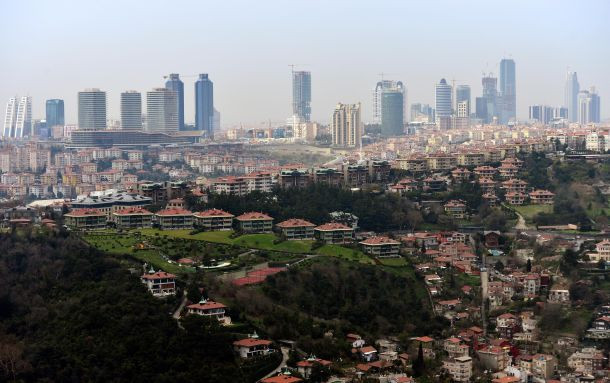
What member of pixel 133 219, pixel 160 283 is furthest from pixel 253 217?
pixel 160 283

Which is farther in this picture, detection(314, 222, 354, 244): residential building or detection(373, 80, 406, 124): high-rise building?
detection(373, 80, 406, 124): high-rise building

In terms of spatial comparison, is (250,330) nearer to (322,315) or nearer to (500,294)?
(322,315)

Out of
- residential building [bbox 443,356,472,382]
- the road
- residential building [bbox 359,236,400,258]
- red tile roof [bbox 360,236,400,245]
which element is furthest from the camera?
red tile roof [bbox 360,236,400,245]

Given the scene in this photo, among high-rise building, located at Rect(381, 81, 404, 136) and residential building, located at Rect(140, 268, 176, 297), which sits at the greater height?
high-rise building, located at Rect(381, 81, 404, 136)

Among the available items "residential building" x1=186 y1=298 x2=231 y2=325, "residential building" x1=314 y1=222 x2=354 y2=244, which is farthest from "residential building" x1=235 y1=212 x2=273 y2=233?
"residential building" x1=186 y1=298 x2=231 y2=325

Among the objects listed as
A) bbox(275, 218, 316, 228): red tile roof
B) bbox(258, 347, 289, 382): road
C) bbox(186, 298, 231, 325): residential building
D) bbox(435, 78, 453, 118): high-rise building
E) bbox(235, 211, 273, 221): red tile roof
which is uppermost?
bbox(435, 78, 453, 118): high-rise building

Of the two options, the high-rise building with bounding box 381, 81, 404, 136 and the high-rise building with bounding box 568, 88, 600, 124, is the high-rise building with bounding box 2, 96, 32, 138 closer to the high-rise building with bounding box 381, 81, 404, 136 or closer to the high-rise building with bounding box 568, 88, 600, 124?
the high-rise building with bounding box 381, 81, 404, 136
